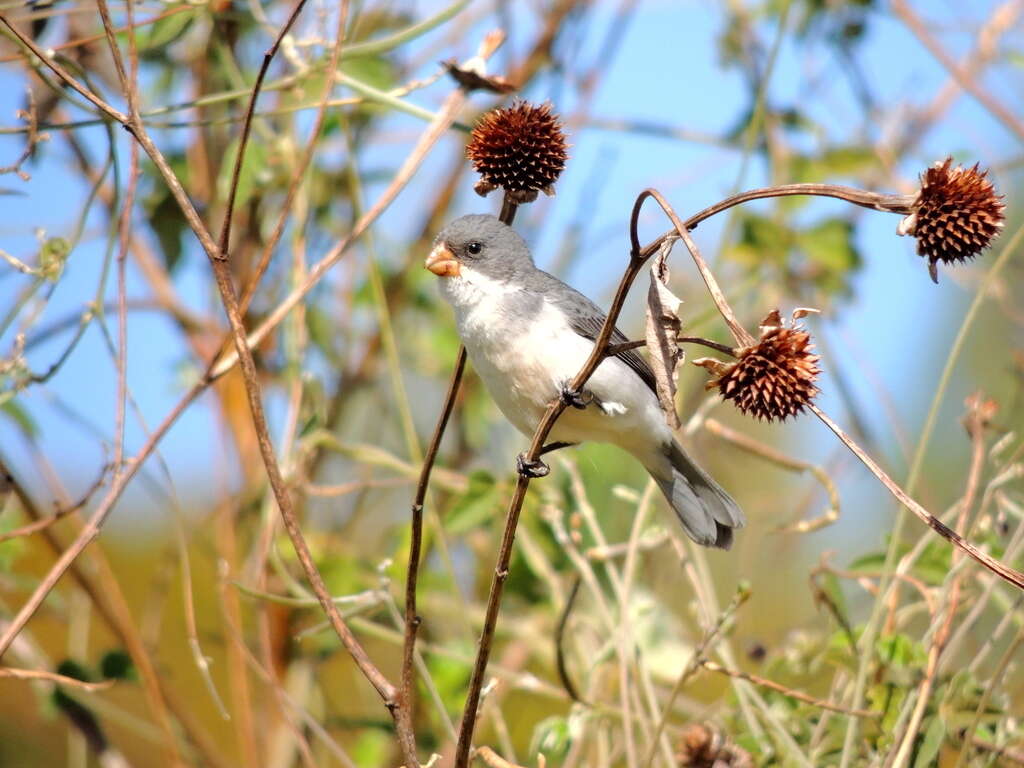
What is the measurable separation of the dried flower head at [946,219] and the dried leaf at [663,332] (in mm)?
278

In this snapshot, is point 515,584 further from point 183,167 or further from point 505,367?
point 183,167

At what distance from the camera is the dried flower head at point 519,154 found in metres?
1.66

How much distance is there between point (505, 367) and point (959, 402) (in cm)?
330

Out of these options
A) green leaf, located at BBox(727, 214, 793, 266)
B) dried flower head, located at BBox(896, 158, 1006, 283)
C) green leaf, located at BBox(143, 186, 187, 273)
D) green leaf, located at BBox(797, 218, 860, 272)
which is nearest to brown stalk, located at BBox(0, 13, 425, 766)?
dried flower head, located at BBox(896, 158, 1006, 283)

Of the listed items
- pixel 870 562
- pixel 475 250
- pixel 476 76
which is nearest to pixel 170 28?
pixel 476 76

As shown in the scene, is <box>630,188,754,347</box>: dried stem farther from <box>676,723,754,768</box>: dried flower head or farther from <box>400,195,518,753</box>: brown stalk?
<box>676,723,754,768</box>: dried flower head

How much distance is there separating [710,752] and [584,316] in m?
1.07

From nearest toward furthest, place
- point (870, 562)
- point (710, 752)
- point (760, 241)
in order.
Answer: point (710, 752), point (870, 562), point (760, 241)

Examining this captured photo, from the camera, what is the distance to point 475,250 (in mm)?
2545

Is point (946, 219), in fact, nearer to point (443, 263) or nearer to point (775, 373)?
point (775, 373)

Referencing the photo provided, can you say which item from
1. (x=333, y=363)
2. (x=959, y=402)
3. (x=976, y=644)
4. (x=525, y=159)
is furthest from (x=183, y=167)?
(x=959, y=402)

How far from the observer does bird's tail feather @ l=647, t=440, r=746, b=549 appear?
247cm

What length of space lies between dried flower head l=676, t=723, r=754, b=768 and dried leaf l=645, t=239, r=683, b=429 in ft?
3.75

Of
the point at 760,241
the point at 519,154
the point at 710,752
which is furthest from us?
the point at 760,241
